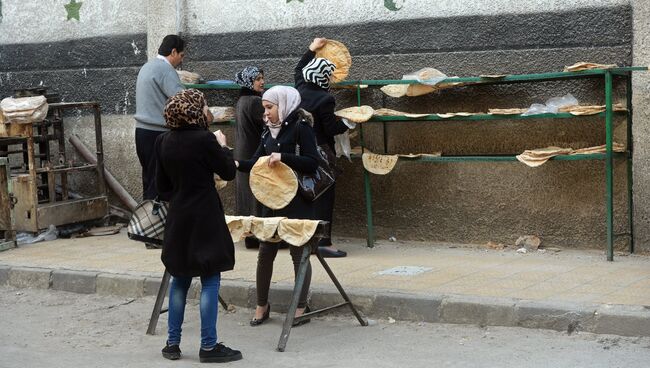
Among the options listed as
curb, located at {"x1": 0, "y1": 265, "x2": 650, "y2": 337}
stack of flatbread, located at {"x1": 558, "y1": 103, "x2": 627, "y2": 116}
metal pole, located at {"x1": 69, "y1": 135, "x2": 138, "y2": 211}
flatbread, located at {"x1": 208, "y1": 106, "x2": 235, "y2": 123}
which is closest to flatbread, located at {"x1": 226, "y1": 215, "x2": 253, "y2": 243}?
curb, located at {"x1": 0, "y1": 265, "x2": 650, "y2": 337}

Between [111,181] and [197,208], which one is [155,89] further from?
[197,208]

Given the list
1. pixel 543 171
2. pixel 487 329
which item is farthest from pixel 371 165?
pixel 487 329

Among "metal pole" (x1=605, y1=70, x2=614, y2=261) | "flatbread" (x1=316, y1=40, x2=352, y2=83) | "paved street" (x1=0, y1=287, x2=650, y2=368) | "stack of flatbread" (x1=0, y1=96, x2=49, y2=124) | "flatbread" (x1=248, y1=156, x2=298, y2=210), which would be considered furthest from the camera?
"stack of flatbread" (x1=0, y1=96, x2=49, y2=124)

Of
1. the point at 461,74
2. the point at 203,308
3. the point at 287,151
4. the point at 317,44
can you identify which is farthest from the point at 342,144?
the point at 203,308

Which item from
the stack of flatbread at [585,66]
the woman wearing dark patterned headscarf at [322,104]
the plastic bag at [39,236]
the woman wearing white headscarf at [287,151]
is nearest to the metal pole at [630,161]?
the stack of flatbread at [585,66]

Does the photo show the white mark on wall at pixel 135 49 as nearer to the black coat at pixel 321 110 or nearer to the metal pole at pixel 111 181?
the metal pole at pixel 111 181

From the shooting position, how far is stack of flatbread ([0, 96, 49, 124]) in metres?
11.1

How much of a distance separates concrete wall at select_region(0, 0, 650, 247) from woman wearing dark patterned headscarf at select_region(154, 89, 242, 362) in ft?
11.9

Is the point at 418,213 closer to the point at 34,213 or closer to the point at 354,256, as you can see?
the point at 354,256

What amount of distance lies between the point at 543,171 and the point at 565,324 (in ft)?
8.86

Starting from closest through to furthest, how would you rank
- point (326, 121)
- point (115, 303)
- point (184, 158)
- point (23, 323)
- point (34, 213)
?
point (184, 158), point (23, 323), point (115, 303), point (326, 121), point (34, 213)

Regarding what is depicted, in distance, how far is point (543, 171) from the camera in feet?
31.3

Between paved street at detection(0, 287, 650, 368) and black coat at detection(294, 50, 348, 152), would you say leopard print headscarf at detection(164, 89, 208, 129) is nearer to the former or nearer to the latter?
paved street at detection(0, 287, 650, 368)

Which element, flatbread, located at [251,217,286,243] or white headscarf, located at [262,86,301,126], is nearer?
flatbread, located at [251,217,286,243]
